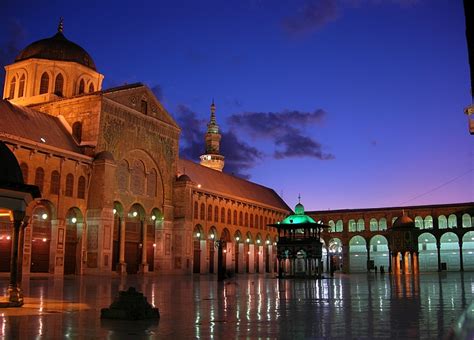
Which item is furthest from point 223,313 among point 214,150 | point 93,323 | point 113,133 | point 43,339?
point 214,150

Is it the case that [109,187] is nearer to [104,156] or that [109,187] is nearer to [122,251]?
[104,156]

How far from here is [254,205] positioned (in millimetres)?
64688

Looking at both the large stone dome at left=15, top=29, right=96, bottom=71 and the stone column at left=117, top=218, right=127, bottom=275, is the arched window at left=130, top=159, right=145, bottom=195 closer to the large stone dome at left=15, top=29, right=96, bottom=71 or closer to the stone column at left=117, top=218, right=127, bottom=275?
the stone column at left=117, top=218, right=127, bottom=275

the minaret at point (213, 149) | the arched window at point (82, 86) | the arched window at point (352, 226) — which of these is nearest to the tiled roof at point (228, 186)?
the minaret at point (213, 149)

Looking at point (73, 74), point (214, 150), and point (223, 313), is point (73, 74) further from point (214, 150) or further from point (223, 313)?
point (223, 313)

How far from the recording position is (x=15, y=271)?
12703 mm

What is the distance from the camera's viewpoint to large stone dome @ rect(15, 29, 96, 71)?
46.5m

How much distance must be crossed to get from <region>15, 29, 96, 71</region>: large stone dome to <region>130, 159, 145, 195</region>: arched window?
11358 mm

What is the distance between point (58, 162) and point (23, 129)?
311cm

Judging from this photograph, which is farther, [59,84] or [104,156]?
[59,84]

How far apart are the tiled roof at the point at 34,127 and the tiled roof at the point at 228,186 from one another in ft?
54.9

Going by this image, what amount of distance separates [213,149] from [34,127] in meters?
41.7

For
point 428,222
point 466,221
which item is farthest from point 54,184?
point 466,221

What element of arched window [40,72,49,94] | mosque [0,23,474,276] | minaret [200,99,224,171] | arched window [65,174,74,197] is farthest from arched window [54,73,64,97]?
minaret [200,99,224,171]
